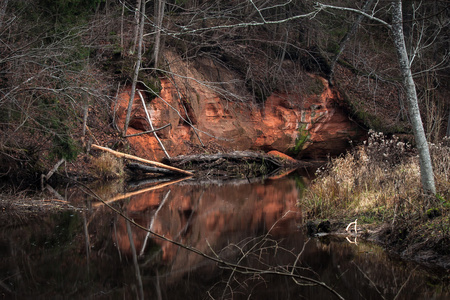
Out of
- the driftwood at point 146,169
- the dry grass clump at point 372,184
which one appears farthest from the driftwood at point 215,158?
the dry grass clump at point 372,184

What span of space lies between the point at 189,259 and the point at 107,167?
10325mm

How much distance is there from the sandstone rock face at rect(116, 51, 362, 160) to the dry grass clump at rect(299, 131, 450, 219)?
38.3 ft

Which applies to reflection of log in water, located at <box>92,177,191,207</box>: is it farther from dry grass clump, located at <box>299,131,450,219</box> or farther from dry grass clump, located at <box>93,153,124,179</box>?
dry grass clump, located at <box>299,131,450,219</box>

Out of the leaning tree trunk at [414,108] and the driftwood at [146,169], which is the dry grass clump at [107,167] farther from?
the leaning tree trunk at [414,108]

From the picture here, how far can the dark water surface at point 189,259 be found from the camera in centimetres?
590

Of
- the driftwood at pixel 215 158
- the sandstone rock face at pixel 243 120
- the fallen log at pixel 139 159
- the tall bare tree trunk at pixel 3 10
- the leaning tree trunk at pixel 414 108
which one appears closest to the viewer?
the leaning tree trunk at pixel 414 108

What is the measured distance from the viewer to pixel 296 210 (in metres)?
11.0

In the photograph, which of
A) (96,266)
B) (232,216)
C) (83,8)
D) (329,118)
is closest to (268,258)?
(96,266)

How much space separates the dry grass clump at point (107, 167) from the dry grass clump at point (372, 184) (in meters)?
8.76

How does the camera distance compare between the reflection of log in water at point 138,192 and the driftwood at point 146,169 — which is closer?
the reflection of log in water at point 138,192

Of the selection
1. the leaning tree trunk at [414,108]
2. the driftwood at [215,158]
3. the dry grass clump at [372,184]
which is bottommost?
the driftwood at [215,158]

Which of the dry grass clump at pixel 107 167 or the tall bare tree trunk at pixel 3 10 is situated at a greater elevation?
the tall bare tree trunk at pixel 3 10

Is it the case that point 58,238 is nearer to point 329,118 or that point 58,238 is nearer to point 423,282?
point 423,282

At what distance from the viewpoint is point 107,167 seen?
17.0 metres
